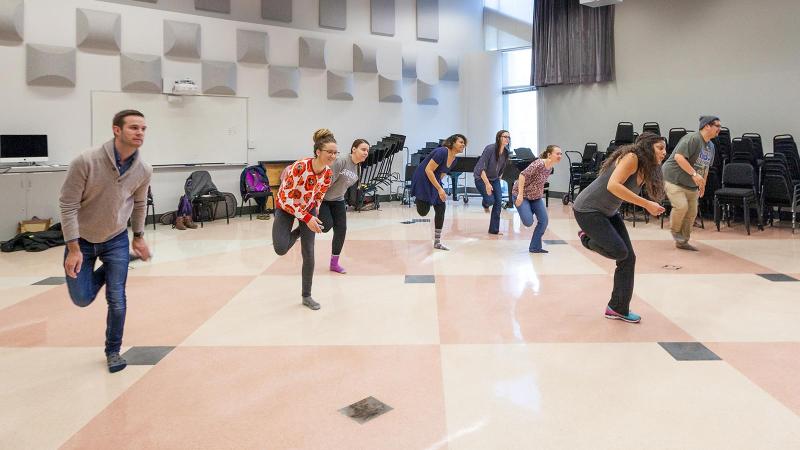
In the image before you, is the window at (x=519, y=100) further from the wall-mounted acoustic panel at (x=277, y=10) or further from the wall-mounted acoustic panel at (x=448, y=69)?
the wall-mounted acoustic panel at (x=277, y=10)

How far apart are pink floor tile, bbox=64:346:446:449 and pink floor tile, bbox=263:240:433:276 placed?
91.8 inches

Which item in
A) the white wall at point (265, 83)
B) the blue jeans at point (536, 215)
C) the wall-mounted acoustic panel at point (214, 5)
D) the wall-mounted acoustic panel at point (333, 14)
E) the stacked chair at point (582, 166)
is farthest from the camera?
the wall-mounted acoustic panel at point (333, 14)

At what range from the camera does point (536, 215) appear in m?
6.74

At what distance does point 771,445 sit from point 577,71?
452 inches

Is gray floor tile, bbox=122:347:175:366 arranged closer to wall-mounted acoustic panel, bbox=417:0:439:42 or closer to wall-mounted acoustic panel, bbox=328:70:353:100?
wall-mounted acoustic panel, bbox=328:70:353:100

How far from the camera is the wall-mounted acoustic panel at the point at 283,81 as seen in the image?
11.0m

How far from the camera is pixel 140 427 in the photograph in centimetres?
251

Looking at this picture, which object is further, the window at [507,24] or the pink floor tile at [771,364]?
the window at [507,24]

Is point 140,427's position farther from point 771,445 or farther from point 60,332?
point 771,445

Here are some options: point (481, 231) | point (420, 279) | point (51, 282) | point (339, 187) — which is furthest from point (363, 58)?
point (51, 282)

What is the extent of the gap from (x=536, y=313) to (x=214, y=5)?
29.3 ft

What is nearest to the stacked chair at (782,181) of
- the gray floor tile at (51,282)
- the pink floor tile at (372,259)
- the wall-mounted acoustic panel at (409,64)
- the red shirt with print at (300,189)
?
the pink floor tile at (372,259)

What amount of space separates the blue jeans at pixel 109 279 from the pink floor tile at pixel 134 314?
0.51 meters

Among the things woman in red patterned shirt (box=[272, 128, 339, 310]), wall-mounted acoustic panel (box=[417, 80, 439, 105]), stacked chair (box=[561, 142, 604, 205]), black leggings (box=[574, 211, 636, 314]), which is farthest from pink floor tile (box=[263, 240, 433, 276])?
wall-mounted acoustic panel (box=[417, 80, 439, 105])
